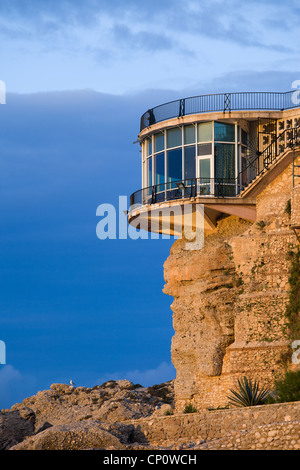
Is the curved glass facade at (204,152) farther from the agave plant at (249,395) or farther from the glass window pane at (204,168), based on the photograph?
the agave plant at (249,395)

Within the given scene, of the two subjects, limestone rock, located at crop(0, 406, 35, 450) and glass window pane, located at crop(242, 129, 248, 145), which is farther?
glass window pane, located at crop(242, 129, 248, 145)

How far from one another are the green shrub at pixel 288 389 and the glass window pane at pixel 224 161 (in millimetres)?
9640

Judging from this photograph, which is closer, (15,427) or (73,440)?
(73,440)

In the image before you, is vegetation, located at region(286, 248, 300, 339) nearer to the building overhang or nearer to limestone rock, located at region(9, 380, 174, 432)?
the building overhang

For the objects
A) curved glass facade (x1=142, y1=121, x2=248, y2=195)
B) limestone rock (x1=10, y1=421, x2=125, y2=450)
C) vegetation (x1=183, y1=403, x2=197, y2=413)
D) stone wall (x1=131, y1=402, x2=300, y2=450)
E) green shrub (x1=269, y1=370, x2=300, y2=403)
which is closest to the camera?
stone wall (x1=131, y1=402, x2=300, y2=450)

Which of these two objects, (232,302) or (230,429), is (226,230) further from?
(230,429)

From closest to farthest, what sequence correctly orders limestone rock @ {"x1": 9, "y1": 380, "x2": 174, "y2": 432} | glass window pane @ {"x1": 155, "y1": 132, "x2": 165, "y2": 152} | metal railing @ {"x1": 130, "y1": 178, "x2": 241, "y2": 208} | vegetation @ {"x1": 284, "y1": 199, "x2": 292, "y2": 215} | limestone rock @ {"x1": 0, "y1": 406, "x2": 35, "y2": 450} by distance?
limestone rock @ {"x1": 0, "y1": 406, "x2": 35, "y2": 450} < vegetation @ {"x1": 284, "y1": 199, "x2": 292, "y2": 215} < metal railing @ {"x1": 130, "y1": 178, "x2": 241, "y2": 208} < glass window pane @ {"x1": 155, "y1": 132, "x2": 165, "y2": 152} < limestone rock @ {"x1": 9, "y1": 380, "x2": 174, "y2": 432}

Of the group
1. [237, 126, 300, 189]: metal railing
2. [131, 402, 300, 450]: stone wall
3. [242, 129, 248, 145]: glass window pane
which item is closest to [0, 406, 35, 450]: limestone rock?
[131, 402, 300, 450]: stone wall

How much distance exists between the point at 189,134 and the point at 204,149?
39.0 inches

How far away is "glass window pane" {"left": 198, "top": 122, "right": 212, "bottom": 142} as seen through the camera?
134ft

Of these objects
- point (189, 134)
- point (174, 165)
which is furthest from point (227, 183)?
point (189, 134)

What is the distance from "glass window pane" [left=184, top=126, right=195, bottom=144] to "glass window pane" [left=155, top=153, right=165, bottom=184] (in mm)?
1339

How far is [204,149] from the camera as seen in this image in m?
40.8

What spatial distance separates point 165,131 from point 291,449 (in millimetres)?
17237
